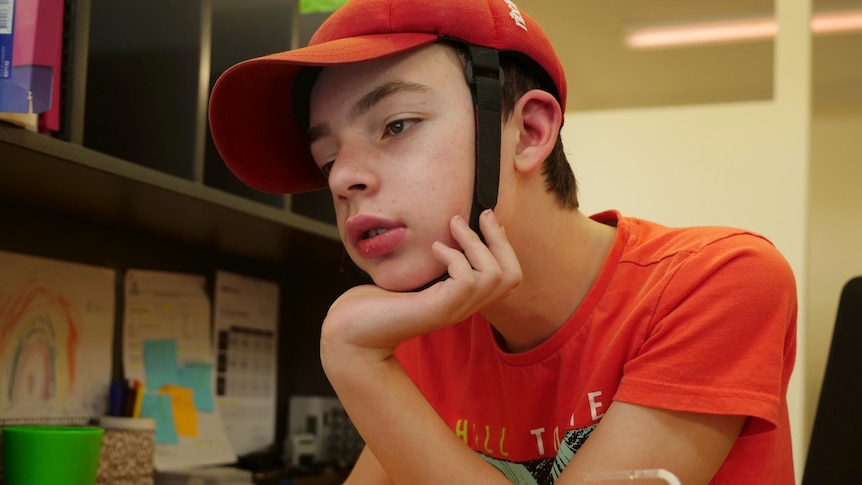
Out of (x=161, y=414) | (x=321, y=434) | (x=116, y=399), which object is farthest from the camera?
(x=321, y=434)

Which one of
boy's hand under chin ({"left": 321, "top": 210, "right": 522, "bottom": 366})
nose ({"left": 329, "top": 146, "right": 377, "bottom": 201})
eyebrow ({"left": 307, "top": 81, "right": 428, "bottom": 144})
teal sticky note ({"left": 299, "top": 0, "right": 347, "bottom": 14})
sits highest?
teal sticky note ({"left": 299, "top": 0, "right": 347, "bottom": 14})

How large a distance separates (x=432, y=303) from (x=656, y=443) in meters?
0.27

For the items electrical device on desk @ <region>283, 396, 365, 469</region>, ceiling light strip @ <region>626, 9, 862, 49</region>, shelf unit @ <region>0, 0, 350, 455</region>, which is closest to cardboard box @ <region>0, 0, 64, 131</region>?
shelf unit @ <region>0, 0, 350, 455</region>

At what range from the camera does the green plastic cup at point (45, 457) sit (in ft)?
3.62

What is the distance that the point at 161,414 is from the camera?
5.54ft

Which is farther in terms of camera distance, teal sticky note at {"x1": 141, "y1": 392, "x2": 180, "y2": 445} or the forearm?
teal sticky note at {"x1": 141, "y1": 392, "x2": 180, "y2": 445}

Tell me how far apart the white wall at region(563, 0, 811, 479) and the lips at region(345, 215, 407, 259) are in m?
1.29

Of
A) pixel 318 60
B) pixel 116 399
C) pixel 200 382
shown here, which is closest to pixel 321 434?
pixel 200 382

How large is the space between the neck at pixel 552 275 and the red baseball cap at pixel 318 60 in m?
0.17

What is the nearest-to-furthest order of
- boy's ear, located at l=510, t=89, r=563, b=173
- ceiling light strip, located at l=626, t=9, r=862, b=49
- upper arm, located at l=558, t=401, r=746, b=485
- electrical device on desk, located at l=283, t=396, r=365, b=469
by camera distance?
upper arm, located at l=558, t=401, r=746, b=485 → boy's ear, located at l=510, t=89, r=563, b=173 → electrical device on desk, located at l=283, t=396, r=365, b=469 → ceiling light strip, located at l=626, t=9, r=862, b=49

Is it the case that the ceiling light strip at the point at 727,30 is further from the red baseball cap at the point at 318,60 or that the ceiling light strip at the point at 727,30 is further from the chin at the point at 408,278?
the chin at the point at 408,278

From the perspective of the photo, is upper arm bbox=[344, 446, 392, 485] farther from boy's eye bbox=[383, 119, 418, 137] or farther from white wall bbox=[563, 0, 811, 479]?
white wall bbox=[563, 0, 811, 479]

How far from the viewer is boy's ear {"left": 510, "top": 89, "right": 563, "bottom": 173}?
3.41 feet

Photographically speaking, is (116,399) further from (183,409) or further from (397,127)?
(397,127)
